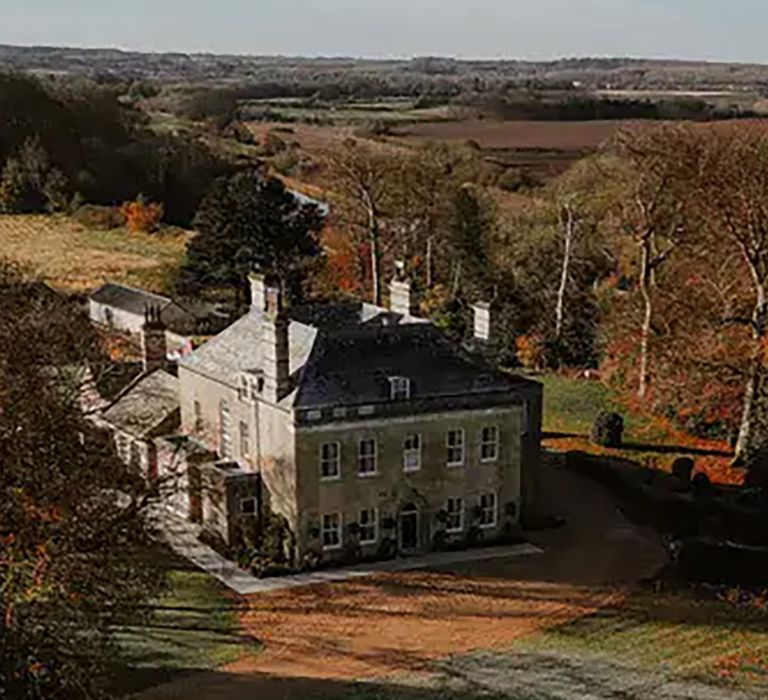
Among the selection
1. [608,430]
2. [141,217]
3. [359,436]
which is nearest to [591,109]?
[141,217]

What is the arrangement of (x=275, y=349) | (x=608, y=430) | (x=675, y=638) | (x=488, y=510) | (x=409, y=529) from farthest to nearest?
(x=608, y=430) → (x=488, y=510) → (x=409, y=529) → (x=275, y=349) → (x=675, y=638)

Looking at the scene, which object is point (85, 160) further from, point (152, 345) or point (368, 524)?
point (368, 524)

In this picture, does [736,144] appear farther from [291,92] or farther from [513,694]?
[291,92]

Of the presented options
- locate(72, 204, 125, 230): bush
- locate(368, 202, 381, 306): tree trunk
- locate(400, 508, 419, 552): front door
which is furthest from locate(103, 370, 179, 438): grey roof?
locate(72, 204, 125, 230): bush

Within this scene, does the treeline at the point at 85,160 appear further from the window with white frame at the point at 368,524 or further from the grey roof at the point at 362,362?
the window with white frame at the point at 368,524

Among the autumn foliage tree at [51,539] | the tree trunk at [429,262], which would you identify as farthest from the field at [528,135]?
the autumn foliage tree at [51,539]

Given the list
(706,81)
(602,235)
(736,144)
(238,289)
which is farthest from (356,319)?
(706,81)
